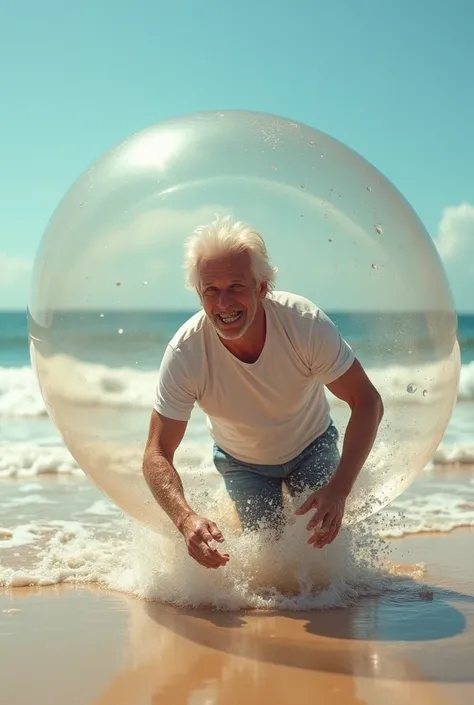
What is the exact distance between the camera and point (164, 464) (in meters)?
3.22

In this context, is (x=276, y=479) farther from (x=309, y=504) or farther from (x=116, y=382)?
(x=116, y=382)

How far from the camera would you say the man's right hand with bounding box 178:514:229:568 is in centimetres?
295

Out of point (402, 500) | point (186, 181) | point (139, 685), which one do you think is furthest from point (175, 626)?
point (402, 500)

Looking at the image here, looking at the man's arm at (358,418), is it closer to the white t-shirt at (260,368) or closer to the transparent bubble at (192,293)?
the white t-shirt at (260,368)

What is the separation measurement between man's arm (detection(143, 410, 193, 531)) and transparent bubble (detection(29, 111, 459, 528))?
19 centimetres

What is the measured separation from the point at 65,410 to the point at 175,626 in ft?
2.78

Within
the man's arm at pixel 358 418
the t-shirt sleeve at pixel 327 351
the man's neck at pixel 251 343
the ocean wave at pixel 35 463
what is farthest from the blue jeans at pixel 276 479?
the ocean wave at pixel 35 463

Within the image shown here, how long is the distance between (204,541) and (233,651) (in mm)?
327

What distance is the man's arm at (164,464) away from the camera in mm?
3143

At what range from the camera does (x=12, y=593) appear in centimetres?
349

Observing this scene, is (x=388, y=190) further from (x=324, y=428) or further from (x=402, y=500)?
(x=402, y=500)

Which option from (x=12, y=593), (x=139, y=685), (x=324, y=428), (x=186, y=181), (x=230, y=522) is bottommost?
(x=139, y=685)

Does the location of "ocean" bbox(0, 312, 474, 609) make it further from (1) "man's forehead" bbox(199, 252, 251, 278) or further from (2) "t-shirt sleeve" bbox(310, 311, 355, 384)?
(1) "man's forehead" bbox(199, 252, 251, 278)

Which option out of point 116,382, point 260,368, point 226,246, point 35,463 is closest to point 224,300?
point 226,246
